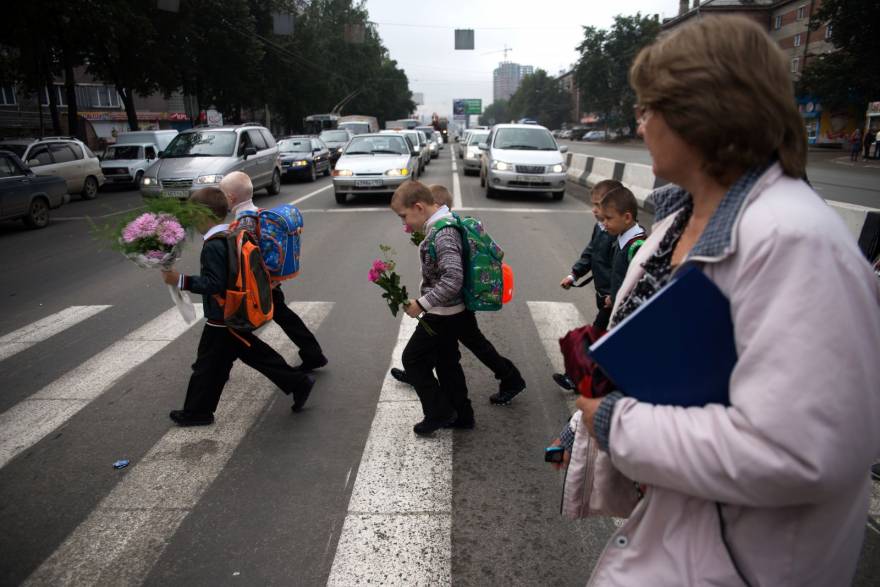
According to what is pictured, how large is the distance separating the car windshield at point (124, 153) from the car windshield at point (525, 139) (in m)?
13.9

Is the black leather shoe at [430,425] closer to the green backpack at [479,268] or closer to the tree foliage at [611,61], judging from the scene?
the green backpack at [479,268]

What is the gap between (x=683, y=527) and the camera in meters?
1.28

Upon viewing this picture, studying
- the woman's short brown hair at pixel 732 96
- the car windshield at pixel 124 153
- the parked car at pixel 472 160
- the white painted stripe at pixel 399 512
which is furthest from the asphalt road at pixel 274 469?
the car windshield at pixel 124 153

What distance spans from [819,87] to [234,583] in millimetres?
48243

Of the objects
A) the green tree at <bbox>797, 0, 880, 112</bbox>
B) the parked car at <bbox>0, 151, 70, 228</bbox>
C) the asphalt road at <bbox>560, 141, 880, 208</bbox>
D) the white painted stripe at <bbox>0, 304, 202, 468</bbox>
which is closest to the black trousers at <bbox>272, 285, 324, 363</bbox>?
the white painted stripe at <bbox>0, 304, 202, 468</bbox>

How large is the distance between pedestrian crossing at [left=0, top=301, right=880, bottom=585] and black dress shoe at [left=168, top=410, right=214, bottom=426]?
Answer: 53 millimetres

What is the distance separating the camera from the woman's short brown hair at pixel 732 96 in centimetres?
112

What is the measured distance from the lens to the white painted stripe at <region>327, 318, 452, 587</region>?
8.85 ft

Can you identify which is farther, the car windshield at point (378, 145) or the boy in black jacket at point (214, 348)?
the car windshield at point (378, 145)

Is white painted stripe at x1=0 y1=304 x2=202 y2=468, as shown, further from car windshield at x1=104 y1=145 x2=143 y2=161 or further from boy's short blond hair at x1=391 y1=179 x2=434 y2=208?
car windshield at x1=104 y1=145 x2=143 y2=161

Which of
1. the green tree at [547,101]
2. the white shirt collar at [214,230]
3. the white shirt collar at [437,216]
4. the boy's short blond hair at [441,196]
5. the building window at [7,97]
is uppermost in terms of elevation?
the green tree at [547,101]

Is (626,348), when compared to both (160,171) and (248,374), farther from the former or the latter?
(160,171)

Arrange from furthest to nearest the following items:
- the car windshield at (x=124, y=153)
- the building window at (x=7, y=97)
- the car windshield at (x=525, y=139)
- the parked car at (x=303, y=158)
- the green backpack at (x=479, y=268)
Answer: the building window at (x=7, y=97)
the car windshield at (x=124, y=153)
the parked car at (x=303, y=158)
the car windshield at (x=525, y=139)
the green backpack at (x=479, y=268)

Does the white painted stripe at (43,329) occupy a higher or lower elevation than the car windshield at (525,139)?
lower
